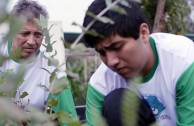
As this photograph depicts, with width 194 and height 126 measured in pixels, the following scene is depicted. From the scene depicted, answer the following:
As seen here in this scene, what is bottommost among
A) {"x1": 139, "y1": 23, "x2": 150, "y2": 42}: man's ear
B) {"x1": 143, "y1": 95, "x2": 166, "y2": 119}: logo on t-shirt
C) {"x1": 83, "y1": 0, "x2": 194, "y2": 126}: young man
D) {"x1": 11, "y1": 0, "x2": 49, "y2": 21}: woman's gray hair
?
{"x1": 143, "y1": 95, "x2": 166, "y2": 119}: logo on t-shirt

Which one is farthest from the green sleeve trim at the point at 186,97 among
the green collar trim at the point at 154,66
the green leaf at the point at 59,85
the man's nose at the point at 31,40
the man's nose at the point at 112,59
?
the green leaf at the point at 59,85

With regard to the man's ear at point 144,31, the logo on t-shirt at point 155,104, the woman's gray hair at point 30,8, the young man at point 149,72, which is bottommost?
the logo on t-shirt at point 155,104

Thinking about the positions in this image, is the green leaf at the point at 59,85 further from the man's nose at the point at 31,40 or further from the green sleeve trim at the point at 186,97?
the man's nose at the point at 31,40

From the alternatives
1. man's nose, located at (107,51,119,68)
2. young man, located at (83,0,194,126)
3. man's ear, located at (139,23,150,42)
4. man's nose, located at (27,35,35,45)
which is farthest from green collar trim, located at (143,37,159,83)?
man's nose, located at (27,35,35,45)

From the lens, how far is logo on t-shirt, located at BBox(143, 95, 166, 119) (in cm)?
173

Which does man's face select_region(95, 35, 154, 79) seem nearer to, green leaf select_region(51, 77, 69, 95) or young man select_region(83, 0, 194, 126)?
young man select_region(83, 0, 194, 126)

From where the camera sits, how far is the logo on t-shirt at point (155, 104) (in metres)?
1.73

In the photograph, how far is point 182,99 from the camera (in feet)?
5.52

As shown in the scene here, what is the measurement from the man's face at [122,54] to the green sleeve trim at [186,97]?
183 millimetres

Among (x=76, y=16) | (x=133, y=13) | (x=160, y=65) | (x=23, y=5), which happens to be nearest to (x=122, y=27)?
(x=133, y=13)

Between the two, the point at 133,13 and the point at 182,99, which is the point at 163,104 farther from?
the point at 133,13

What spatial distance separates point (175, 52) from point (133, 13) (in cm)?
26

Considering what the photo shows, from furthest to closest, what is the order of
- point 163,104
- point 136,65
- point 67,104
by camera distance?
point 67,104 < point 163,104 < point 136,65

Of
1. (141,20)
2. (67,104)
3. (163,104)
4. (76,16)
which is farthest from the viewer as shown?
(76,16)
